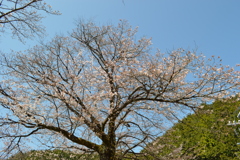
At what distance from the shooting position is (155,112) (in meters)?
7.42

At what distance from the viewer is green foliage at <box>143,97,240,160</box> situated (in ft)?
22.4

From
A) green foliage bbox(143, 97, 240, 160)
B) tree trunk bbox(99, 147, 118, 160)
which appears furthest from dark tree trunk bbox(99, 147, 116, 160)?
green foliage bbox(143, 97, 240, 160)

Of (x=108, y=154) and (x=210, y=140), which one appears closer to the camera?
(x=108, y=154)

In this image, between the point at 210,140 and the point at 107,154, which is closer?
the point at 107,154

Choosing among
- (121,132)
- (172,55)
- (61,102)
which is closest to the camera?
(172,55)

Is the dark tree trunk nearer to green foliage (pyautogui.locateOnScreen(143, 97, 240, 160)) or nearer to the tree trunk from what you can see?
the tree trunk

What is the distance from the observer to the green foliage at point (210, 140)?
6816 mm

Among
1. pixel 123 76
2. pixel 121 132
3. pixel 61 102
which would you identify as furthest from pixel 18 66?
pixel 121 132

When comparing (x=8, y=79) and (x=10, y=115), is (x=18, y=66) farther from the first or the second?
(x=10, y=115)

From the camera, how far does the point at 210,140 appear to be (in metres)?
7.36

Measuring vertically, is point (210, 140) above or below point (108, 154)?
below

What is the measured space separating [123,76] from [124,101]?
890 mm

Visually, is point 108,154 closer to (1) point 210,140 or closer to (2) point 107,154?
(2) point 107,154

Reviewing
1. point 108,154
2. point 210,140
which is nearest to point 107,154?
point 108,154
